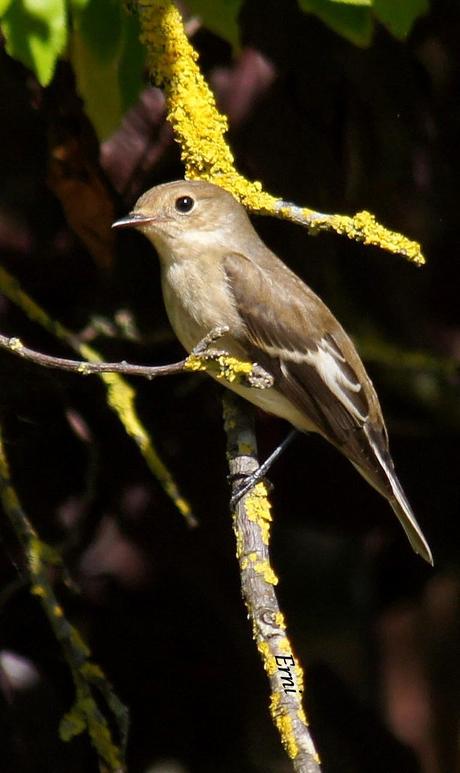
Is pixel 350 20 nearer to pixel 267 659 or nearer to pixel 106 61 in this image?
pixel 106 61

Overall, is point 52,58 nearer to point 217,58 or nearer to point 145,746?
point 217,58

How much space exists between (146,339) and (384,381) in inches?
46.7

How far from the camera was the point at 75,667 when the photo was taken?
2916mm

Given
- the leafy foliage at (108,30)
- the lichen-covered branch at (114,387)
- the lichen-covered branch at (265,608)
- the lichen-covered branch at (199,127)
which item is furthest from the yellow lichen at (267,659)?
the leafy foliage at (108,30)

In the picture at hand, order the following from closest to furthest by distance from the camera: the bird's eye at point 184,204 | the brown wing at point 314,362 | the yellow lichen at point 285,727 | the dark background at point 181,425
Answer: the yellow lichen at point 285,727 < the dark background at point 181,425 < the bird's eye at point 184,204 < the brown wing at point 314,362

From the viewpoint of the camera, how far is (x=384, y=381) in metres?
4.66

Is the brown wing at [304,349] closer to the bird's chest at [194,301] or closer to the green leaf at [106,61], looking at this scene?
the bird's chest at [194,301]

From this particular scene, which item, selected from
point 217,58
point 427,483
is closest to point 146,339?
point 217,58

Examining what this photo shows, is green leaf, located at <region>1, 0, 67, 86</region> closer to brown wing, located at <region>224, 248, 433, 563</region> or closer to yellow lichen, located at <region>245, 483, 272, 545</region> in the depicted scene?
yellow lichen, located at <region>245, 483, 272, 545</region>

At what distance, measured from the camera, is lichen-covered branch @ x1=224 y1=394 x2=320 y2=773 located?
224 cm

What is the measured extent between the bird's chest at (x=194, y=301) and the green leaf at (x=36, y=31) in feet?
4.33

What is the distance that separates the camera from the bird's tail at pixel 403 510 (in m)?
3.76

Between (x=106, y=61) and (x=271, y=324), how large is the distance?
51.7 inches

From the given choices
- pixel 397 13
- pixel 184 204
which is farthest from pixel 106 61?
pixel 184 204
